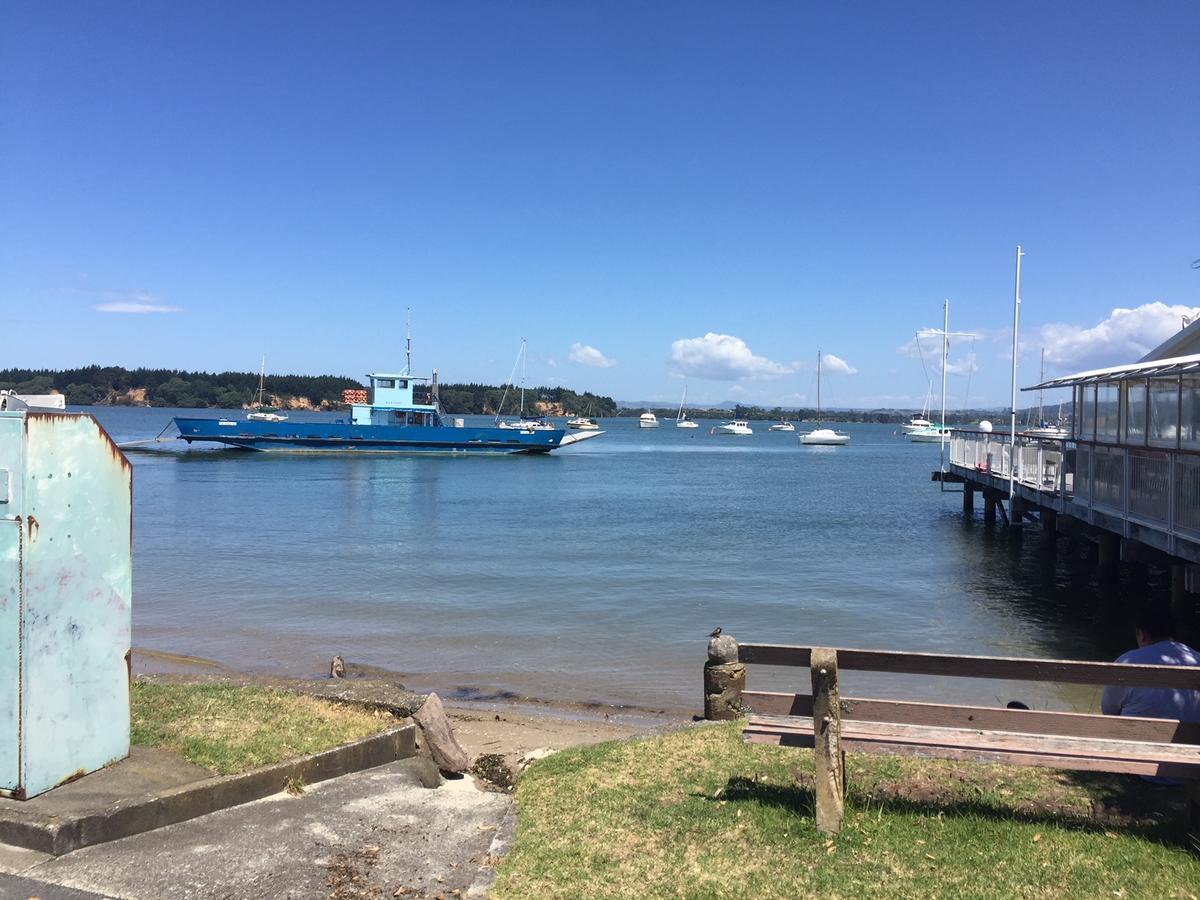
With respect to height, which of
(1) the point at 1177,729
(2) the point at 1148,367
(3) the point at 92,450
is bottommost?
(1) the point at 1177,729

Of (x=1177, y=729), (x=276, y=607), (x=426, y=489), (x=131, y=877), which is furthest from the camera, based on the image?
(x=426, y=489)

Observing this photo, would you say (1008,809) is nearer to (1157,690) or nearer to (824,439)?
(1157,690)

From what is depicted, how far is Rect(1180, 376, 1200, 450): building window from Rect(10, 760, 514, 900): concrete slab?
13.1m

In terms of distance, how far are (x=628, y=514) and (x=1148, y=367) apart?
2284 cm

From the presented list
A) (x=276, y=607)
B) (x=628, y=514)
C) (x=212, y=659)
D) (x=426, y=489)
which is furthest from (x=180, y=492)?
(x=212, y=659)

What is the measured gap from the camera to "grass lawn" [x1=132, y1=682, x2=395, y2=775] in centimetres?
562

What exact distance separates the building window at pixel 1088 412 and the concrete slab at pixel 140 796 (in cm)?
1684

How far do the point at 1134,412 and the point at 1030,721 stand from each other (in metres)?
13.8

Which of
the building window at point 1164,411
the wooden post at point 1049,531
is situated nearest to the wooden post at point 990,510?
the wooden post at point 1049,531

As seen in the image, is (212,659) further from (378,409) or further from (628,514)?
(378,409)

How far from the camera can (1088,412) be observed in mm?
18516

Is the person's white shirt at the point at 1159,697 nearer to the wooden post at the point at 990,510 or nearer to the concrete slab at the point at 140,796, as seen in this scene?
the concrete slab at the point at 140,796

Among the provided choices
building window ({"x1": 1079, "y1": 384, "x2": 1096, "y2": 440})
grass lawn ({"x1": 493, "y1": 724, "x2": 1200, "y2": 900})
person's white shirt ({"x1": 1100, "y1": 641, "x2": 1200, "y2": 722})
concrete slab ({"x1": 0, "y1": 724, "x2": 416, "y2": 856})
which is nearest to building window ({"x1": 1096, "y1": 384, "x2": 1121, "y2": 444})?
building window ({"x1": 1079, "y1": 384, "x2": 1096, "y2": 440})

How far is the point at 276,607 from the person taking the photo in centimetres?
1666
